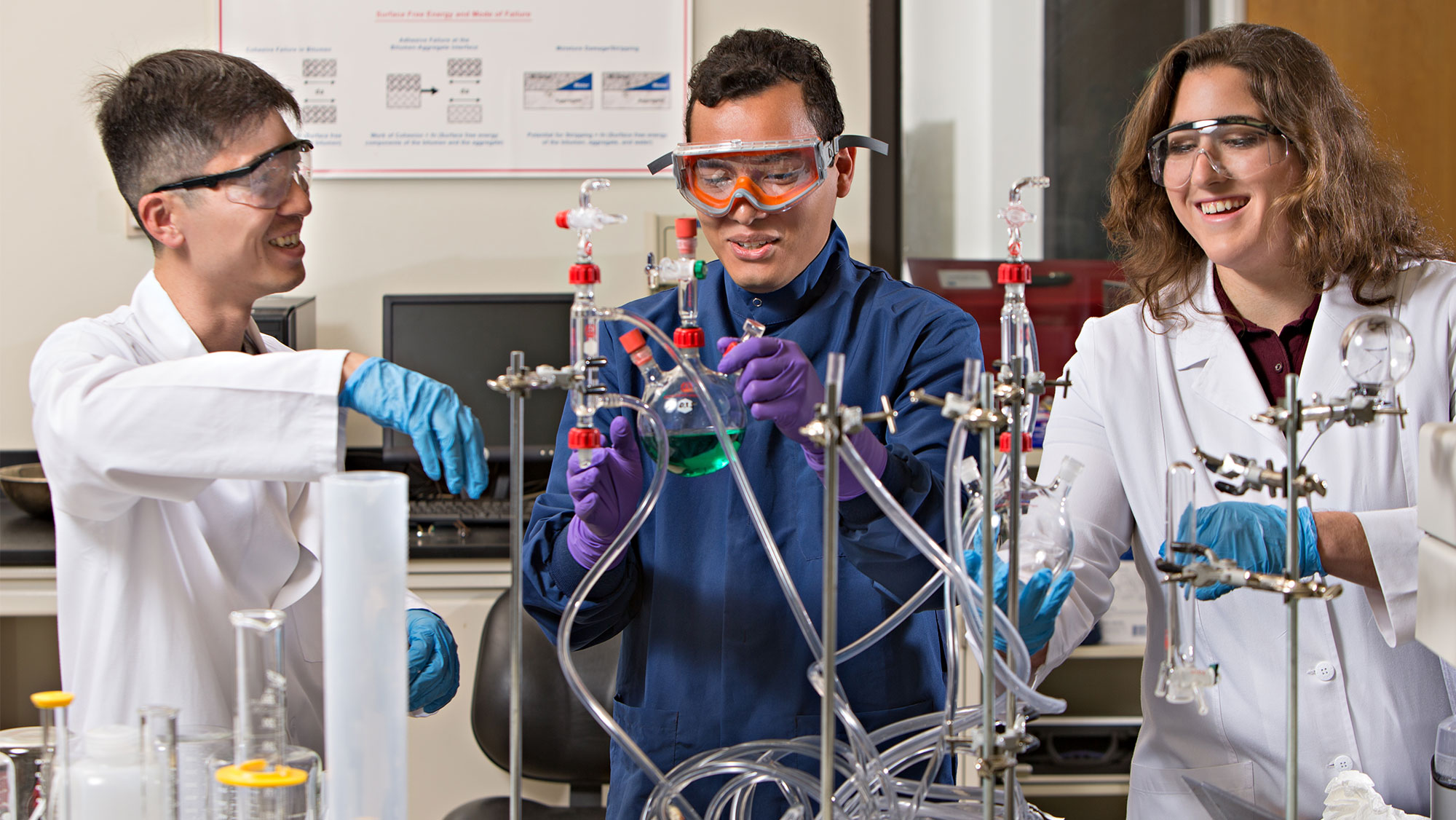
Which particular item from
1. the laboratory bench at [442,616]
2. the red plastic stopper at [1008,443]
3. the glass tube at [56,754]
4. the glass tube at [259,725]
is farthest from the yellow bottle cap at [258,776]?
the laboratory bench at [442,616]

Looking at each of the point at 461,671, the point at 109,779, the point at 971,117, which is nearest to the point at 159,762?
the point at 109,779

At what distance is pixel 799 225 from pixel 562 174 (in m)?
1.71

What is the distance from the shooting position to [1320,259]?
54.6 inches

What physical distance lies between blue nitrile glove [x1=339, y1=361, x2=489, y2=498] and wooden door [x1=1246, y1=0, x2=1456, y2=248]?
2571 millimetres

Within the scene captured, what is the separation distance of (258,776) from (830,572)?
0.47 meters

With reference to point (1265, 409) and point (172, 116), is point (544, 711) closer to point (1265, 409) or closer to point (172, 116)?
point (172, 116)

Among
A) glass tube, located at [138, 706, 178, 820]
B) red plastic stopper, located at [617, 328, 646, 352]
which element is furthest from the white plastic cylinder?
red plastic stopper, located at [617, 328, 646, 352]

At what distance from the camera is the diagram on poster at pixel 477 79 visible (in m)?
2.90

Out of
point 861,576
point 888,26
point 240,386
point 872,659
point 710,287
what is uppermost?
point 888,26

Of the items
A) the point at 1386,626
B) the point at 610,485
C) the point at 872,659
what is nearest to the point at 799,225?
the point at 610,485

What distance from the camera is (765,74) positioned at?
4.38ft

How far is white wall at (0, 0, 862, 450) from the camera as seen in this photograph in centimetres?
286

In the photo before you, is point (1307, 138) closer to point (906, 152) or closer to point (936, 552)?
point (936, 552)

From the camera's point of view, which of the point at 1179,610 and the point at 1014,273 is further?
the point at 1014,273
